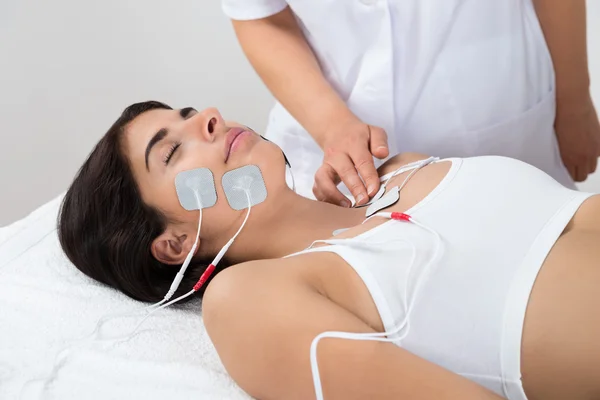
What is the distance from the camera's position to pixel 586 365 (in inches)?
43.9

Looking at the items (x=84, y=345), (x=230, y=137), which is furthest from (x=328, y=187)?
(x=84, y=345)

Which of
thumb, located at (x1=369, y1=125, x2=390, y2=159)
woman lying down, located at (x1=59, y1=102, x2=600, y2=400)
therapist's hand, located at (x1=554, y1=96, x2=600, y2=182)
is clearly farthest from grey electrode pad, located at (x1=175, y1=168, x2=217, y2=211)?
therapist's hand, located at (x1=554, y1=96, x2=600, y2=182)

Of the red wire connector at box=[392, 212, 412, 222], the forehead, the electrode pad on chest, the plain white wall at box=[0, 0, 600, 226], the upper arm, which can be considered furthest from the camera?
the plain white wall at box=[0, 0, 600, 226]

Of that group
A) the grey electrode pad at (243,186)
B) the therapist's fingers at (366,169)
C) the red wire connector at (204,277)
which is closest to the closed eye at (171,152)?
the grey electrode pad at (243,186)

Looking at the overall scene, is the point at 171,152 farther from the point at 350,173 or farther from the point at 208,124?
the point at 350,173

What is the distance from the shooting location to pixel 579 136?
5.63 feet

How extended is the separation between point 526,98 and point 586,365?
0.70 meters

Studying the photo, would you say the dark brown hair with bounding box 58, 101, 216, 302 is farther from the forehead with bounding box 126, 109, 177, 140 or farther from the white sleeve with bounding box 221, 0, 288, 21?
the white sleeve with bounding box 221, 0, 288, 21

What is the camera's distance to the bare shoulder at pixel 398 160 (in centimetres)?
156

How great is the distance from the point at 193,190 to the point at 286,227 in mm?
203

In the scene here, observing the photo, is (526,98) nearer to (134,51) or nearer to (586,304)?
(586,304)

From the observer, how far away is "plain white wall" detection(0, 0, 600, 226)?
2.49 metres

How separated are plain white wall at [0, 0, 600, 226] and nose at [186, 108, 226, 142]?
117cm

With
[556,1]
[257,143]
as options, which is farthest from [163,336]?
[556,1]
